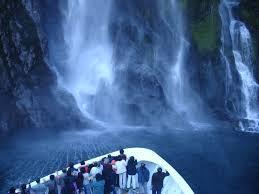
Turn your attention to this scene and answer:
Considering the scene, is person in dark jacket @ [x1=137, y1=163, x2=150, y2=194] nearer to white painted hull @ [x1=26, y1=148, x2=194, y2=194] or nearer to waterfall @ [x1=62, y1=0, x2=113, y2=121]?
white painted hull @ [x1=26, y1=148, x2=194, y2=194]

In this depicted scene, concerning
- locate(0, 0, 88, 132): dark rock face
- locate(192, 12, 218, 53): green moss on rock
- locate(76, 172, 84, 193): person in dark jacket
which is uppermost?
locate(192, 12, 218, 53): green moss on rock

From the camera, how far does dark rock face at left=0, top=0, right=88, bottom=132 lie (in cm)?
3256

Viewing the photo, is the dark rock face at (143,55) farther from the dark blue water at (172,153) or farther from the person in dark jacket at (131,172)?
the person in dark jacket at (131,172)

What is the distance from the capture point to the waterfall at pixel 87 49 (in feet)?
132

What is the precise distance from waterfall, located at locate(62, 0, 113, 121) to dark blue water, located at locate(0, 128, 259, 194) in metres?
7.63

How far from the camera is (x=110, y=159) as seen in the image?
51.5 feet

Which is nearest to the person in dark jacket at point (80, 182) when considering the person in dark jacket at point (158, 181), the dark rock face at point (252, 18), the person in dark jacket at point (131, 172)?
the person in dark jacket at point (131, 172)

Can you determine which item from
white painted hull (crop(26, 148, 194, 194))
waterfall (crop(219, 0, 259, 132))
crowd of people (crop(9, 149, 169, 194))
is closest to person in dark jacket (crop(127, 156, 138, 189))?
crowd of people (crop(9, 149, 169, 194))

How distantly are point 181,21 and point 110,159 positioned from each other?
30815 millimetres

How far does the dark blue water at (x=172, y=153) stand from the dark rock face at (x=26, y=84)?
1786 mm

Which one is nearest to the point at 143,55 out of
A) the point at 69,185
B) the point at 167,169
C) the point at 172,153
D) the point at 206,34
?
the point at 206,34

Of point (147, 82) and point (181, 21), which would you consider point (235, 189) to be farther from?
point (181, 21)

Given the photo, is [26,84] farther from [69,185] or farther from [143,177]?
[69,185]

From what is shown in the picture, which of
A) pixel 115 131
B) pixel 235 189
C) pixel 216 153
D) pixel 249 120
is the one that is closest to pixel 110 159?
pixel 235 189
